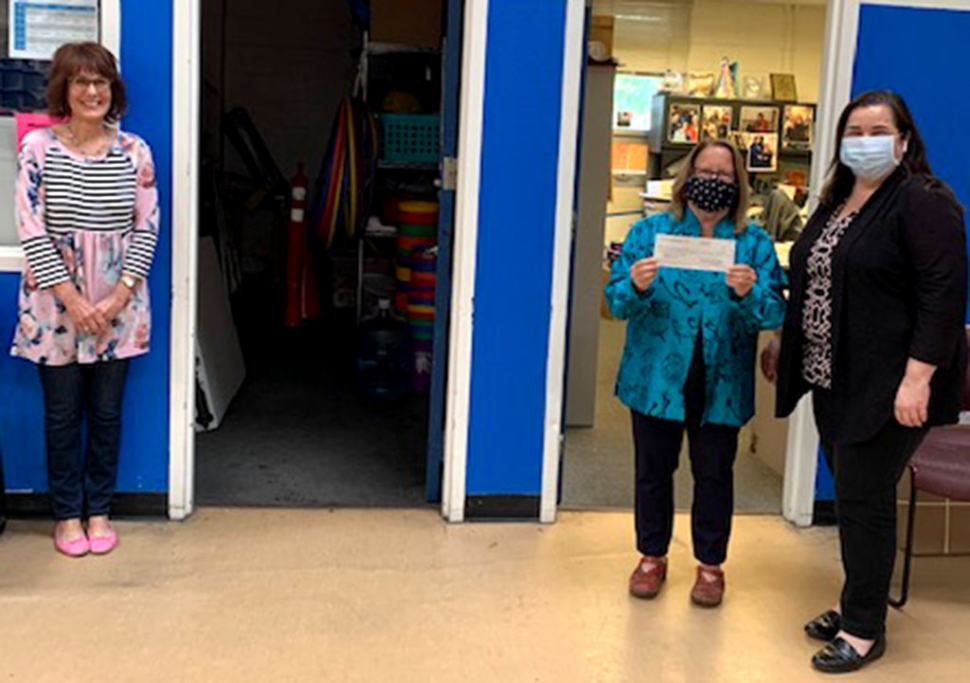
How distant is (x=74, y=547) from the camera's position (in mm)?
3279

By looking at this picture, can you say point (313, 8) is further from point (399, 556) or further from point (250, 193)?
point (399, 556)

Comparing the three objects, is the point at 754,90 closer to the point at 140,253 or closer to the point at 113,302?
the point at 140,253

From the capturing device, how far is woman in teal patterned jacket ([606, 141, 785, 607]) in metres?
2.89

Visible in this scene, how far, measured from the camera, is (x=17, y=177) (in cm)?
337

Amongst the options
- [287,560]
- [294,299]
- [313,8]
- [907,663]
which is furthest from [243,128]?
[907,663]

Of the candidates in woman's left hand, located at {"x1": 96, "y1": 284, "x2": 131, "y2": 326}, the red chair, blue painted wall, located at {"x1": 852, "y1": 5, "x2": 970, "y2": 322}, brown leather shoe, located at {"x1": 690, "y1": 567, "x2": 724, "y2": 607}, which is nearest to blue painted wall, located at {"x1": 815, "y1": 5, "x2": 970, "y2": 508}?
blue painted wall, located at {"x1": 852, "y1": 5, "x2": 970, "y2": 322}

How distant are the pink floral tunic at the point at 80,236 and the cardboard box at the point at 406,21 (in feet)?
7.38

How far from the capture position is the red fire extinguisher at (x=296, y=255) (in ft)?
21.1

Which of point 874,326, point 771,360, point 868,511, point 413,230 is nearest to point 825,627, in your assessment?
point 868,511

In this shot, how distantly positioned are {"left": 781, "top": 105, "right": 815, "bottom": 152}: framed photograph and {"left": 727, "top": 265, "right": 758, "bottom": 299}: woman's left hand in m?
5.39

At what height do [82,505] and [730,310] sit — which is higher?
[730,310]

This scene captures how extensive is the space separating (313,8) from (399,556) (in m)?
5.87

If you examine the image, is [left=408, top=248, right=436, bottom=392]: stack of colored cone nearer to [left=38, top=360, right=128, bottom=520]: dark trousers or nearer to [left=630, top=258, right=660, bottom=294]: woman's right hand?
[left=38, top=360, right=128, bottom=520]: dark trousers

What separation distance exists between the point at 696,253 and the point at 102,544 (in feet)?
6.36
